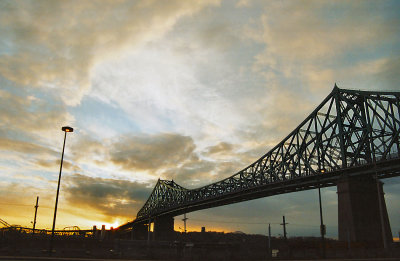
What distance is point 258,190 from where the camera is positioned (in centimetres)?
8456

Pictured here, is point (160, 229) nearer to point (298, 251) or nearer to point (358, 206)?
point (358, 206)

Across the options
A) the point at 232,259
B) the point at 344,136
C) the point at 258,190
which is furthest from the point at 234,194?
the point at 232,259

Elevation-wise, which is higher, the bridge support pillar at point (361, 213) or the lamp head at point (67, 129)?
the lamp head at point (67, 129)

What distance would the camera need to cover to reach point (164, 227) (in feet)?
446

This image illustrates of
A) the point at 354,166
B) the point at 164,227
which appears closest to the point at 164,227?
the point at 164,227

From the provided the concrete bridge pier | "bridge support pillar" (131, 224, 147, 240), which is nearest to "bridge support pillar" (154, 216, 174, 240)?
the concrete bridge pier

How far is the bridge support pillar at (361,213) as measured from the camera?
48.5 m

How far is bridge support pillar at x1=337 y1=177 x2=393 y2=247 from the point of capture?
159 ft

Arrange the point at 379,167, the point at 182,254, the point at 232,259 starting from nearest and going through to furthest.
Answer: the point at 232,259 < the point at 182,254 < the point at 379,167

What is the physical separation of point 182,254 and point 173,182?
130563 mm

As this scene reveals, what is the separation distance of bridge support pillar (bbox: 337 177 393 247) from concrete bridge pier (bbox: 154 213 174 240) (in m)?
79.3

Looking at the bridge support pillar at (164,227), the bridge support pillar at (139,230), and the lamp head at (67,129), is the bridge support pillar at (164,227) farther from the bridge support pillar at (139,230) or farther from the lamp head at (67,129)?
the lamp head at (67,129)

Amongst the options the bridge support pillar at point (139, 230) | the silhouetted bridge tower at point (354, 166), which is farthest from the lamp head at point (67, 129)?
the bridge support pillar at point (139, 230)

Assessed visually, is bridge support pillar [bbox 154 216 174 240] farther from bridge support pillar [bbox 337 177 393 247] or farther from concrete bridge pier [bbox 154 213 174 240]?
bridge support pillar [bbox 337 177 393 247]
